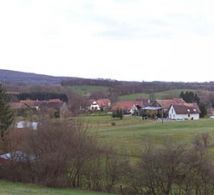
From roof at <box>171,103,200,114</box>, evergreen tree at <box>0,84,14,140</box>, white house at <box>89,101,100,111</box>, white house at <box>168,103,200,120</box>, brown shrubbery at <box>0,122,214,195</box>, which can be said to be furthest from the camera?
white house at <box>89,101,100,111</box>

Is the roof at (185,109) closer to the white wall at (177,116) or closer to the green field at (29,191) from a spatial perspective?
the white wall at (177,116)

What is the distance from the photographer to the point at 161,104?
111 meters

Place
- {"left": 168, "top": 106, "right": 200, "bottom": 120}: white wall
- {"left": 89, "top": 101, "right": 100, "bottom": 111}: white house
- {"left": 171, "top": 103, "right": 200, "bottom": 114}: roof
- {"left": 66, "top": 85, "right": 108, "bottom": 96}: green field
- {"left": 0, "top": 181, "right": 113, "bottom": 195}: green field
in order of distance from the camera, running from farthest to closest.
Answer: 1. {"left": 66, "top": 85, "right": 108, "bottom": 96}: green field
2. {"left": 89, "top": 101, "right": 100, "bottom": 111}: white house
3. {"left": 171, "top": 103, "right": 200, "bottom": 114}: roof
4. {"left": 168, "top": 106, "right": 200, "bottom": 120}: white wall
5. {"left": 0, "top": 181, "right": 113, "bottom": 195}: green field

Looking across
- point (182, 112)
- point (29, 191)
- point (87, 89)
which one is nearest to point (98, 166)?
point (29, 191)

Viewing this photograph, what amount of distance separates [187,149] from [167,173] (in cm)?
189

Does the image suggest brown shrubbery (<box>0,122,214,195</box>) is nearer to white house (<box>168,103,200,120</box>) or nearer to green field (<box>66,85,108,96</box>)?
white house (<box>168,103,200,120</box>)

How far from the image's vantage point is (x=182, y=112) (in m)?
98.7

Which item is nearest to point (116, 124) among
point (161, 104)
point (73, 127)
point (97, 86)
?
point (161, 104)

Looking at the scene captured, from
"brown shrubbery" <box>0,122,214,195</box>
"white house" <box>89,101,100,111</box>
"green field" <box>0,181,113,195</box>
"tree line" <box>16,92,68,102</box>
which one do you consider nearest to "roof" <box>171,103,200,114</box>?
"white house" <box>89,101,100,111</box>

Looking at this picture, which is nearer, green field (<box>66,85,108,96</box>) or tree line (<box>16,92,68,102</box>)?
tree line (<box>16,92,68,102</box>)

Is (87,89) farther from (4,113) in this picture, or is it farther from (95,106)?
(4,113)

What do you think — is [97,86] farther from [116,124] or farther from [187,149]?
[187,149]

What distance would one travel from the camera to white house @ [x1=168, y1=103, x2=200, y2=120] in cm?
9806

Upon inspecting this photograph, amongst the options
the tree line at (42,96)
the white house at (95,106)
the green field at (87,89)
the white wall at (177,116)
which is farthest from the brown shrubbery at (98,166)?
the green field at (87,89)
